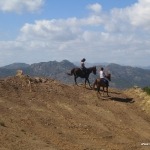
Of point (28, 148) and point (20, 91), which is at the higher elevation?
point (20, 91)

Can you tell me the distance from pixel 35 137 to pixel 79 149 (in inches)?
118

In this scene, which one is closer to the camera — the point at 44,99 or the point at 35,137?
the point at 35,137

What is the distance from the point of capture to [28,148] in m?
23.5

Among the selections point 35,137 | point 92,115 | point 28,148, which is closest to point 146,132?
point 92,115

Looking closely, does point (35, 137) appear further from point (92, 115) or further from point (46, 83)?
point (46, 83)

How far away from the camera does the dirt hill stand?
2647cm

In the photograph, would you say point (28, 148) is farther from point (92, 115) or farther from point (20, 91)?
point (20, 91)

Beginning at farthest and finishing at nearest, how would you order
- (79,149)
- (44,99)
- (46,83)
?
(46,83) < (44,99) < (79,149)

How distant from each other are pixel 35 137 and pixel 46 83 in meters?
14.2

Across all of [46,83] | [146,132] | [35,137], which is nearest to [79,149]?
[35,137]

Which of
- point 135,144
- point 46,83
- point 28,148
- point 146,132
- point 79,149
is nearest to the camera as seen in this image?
point 28,148

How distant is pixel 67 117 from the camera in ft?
109

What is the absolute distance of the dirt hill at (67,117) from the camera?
26.5m

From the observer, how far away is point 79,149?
25141mm
